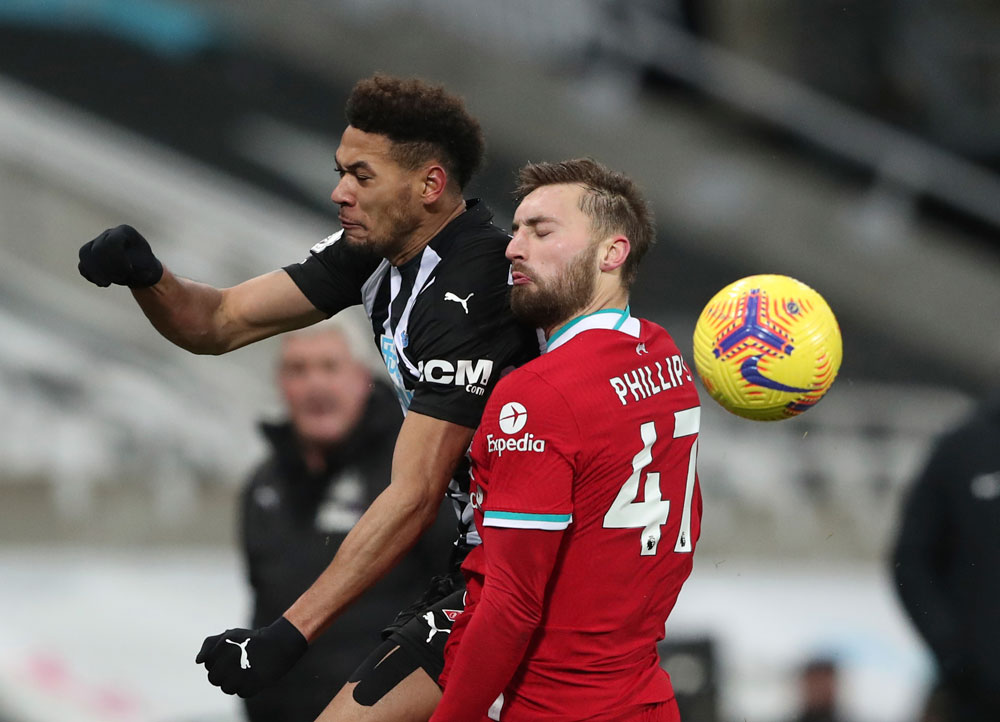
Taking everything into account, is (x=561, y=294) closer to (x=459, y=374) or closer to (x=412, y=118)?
(x=459, y=374)

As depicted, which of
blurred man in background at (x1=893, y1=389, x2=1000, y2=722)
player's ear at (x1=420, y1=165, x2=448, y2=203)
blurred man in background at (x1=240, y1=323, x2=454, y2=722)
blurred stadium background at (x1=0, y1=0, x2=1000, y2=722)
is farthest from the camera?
blurred stadium background at (x1=0, y1=0, x2=1000, y2=722)

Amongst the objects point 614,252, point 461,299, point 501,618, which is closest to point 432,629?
point 501,618

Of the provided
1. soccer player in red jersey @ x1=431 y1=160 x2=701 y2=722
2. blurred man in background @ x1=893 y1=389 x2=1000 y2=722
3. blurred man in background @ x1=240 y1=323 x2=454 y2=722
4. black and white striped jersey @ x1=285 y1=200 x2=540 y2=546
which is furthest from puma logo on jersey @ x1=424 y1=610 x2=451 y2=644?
blurred man in background @ x1=893 y1=389 x2=1000 y2=722

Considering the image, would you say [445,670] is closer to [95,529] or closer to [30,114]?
[95,529]

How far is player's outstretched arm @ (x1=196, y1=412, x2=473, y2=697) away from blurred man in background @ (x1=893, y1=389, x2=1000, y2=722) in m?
2.06

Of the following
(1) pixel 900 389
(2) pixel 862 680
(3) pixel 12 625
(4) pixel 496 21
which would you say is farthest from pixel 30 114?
(2) pixel 862 680

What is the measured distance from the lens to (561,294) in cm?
252

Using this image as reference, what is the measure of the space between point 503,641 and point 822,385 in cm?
107

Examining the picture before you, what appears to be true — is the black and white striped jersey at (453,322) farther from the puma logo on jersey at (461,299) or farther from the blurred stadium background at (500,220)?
the blurred stadium background at (500,220)

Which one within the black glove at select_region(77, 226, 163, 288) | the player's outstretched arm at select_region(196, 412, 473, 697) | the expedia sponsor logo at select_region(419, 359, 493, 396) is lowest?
the player's outstretched arm at select_region(196, 412, 473, 697)

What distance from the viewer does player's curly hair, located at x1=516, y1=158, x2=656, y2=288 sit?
2.60 m

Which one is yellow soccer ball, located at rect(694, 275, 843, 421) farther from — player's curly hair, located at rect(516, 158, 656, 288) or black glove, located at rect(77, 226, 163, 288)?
black glove, located at rect(77, 226, 163, 288)

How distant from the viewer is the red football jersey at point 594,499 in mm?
2326

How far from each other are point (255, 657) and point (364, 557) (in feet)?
1.02
